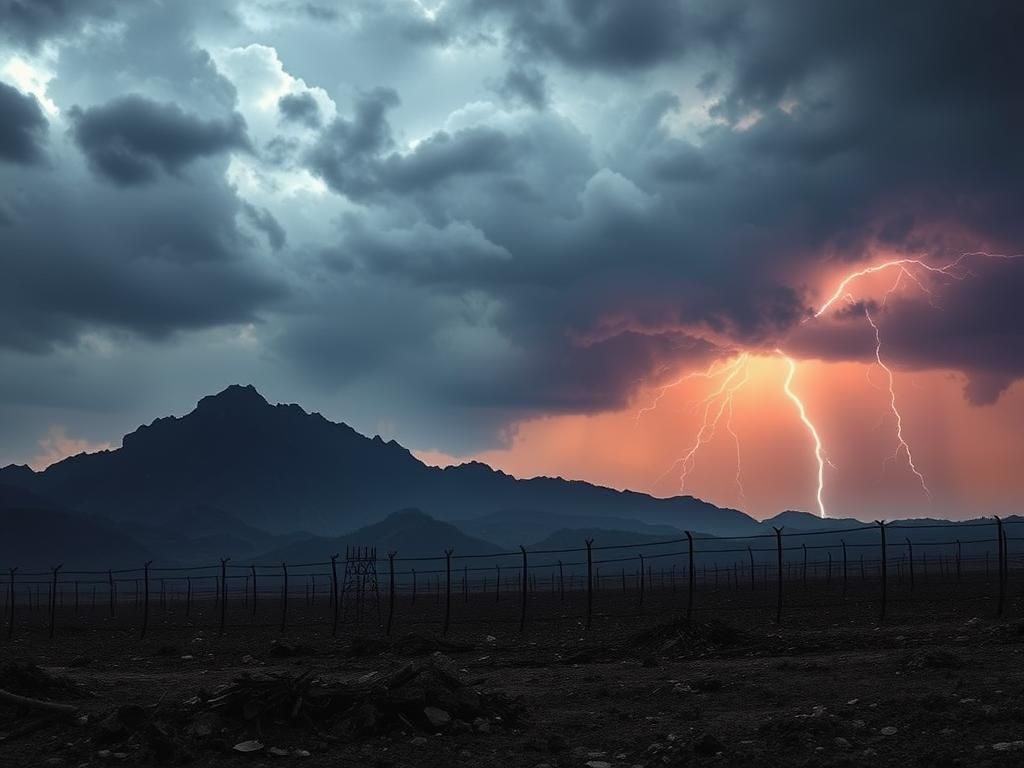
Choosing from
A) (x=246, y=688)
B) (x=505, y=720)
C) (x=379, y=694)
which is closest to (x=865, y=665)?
(x=505, y=720)

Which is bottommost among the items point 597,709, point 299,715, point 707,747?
point 597,709

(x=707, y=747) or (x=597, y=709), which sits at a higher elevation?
(x=707, y=747)

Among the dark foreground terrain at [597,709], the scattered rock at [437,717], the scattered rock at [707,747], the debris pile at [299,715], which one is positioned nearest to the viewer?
the scattered rock at [707,747]

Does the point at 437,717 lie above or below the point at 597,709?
above

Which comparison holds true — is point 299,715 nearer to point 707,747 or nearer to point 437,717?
point 437,717

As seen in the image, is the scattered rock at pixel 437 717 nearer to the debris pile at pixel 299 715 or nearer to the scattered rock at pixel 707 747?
the debris pile at pixel 299 715

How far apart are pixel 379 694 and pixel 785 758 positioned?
5.43 m

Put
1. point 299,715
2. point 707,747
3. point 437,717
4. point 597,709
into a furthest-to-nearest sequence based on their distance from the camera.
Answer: point 597,709, point 299,715, point 437,717, point 707,747

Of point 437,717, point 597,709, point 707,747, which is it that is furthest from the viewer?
point 597,709

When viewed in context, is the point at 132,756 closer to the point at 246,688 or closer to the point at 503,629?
the point at 246,688

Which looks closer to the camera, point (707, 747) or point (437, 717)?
point (707, 747)

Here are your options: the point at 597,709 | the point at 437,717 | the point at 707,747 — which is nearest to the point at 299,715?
the point at 437,717

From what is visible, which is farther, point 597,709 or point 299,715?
point 597,709

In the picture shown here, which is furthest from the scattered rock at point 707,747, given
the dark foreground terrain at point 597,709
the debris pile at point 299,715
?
the debris pile at point 299,715
